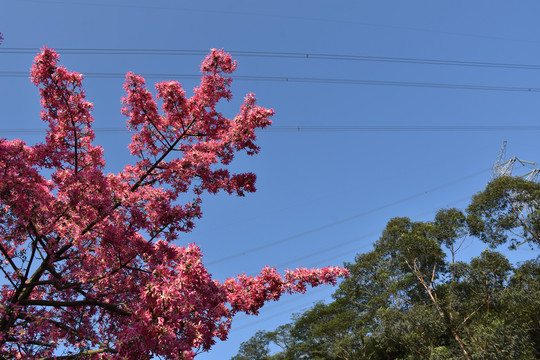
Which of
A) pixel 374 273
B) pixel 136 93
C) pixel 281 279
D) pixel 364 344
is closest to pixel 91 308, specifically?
pixel 281 279

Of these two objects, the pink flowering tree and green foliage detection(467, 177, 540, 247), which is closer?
the pink flowering tree

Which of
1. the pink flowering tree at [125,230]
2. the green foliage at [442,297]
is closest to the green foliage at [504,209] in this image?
the green foliage at [442,297]

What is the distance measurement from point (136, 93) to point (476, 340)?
782 inches

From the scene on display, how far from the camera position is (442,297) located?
25.6 m

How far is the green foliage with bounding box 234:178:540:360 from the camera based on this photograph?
1844 centimetres

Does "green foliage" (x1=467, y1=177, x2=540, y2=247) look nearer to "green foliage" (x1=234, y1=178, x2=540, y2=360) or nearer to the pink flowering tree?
"green foliage" (x1=234, y1=178, x2=540, y2=360)

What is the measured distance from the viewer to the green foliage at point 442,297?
60.5ft

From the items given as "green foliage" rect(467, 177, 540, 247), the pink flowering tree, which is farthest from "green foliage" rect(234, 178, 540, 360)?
the pink flowering tree

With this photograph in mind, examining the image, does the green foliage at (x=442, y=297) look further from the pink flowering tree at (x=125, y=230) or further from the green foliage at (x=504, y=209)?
the pink flowering tree at (x=125, y=230)

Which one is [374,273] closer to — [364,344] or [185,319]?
[364,344]

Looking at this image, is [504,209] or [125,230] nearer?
[125,230]

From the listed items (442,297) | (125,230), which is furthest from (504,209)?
(125,230)

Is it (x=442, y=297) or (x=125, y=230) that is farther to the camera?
(x=442, y=297)

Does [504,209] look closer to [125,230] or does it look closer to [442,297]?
[442,297]
